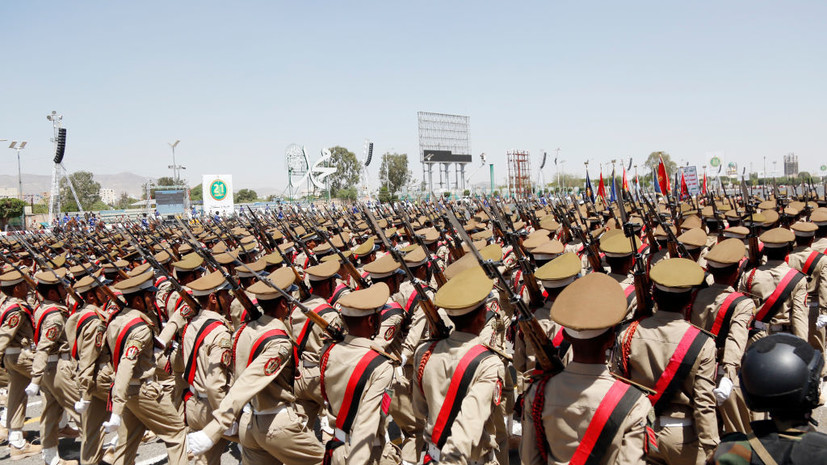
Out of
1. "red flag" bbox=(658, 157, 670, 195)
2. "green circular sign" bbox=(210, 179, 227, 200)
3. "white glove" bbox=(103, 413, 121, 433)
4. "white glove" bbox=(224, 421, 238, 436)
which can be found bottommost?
"white glove" bbox=(103, 413, 121, 433)

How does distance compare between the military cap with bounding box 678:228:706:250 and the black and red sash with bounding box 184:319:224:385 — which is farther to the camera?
the military cap with bounding box 678:228:706:250

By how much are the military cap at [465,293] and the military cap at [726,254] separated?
2.17 metres

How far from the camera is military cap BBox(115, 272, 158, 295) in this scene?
5.81m

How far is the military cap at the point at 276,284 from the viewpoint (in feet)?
14.8

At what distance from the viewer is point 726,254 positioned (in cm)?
446

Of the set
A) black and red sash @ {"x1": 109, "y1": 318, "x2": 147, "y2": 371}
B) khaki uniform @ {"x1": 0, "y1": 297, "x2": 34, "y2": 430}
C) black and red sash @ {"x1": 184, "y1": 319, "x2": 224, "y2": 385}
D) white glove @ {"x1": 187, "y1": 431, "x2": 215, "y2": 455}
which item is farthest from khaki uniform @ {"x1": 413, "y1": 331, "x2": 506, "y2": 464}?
khaki uniform @ {"x1": 0, "y1": 297, "x2": 34, "y2": 430}

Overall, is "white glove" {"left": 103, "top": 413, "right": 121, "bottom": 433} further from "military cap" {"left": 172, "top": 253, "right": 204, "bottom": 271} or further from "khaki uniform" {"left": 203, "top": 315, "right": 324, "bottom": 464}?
"military cap" {"left": 172, "top": 253, "right": 204, "bottom": 271}

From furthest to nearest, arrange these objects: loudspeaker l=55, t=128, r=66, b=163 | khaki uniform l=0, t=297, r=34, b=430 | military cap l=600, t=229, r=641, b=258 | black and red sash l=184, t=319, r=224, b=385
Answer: loudspeaker l=55, t=128, r=66, b=163
khaki uniform l=0, t=297, r=34, b=430
military cap l=600, t=229, r=641, b=258
black and red sash l=184, t=319, r=224, b=385

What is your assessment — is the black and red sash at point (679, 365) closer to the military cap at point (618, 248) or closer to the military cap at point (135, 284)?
the military cap at point (618, 248)

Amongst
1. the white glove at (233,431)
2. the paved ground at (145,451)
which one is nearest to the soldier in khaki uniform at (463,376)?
the white glove at (233,431)

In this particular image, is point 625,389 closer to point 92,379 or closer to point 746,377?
point 746,377

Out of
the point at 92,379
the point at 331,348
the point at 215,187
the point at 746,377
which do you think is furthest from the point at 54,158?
the point at 746,377

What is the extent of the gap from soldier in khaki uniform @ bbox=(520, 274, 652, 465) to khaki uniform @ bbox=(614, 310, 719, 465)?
861 millimetres

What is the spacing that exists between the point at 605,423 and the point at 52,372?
667 cm
